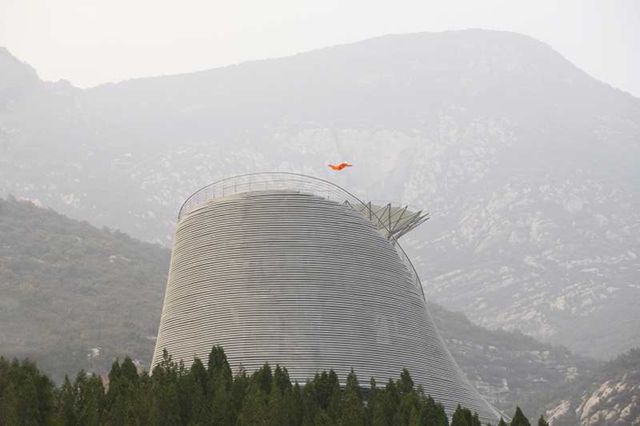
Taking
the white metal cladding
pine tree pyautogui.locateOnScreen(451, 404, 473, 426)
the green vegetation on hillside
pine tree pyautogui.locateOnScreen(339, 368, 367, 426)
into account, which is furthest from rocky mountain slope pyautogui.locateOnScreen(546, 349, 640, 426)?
pine tree pyautogui.locateOnScreen(339, 368, 367, 426)

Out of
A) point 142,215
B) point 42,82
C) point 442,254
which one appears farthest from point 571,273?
point 42,82

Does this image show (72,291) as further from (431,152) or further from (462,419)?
(431,152)

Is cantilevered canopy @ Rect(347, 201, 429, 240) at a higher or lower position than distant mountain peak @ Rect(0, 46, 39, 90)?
lower

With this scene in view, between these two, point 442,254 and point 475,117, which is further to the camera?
point 475,117

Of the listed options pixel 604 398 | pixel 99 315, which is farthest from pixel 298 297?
pixel 99 315

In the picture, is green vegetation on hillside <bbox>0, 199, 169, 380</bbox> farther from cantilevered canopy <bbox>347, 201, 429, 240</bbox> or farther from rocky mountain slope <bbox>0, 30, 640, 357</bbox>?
rocky mountain slope <bbox>0, 30, 640, 357</bbox>

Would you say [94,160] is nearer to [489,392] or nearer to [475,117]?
→ [475,117]
